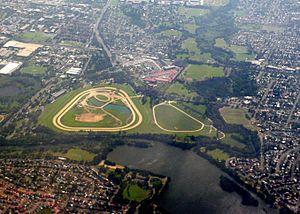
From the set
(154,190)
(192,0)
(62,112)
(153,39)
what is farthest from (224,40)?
(154,190)

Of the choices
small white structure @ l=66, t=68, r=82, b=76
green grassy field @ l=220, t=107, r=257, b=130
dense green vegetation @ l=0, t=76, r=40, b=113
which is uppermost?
dense green vegetation @ l=0, t=76, r=40, b=113

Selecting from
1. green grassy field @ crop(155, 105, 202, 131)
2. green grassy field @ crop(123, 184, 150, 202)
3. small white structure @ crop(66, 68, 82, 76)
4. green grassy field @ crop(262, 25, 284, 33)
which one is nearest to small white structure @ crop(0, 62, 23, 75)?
small white structure @ crop(66, 68, 82, 76)

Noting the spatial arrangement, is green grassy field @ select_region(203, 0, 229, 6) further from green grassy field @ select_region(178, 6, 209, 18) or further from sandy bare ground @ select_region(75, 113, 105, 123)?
sandy bare ground @ select_region(75, 113, 105, 123)

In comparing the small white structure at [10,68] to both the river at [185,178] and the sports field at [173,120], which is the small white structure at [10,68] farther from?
the river at [185,178]

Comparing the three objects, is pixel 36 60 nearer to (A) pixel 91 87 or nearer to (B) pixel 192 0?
(A) pixel 91 87

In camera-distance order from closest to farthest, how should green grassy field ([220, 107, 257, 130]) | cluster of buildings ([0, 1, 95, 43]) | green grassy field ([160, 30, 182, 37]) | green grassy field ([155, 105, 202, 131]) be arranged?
green grassy field ([155, 105, 202, 131]) < green grassy field ([220, 107, 257, 130]) < cluster of buildings ([0, 1, 95, 43]) < green grassy field ([160, 30, 182, 37])

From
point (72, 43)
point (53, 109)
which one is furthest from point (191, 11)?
point (53, 109)
